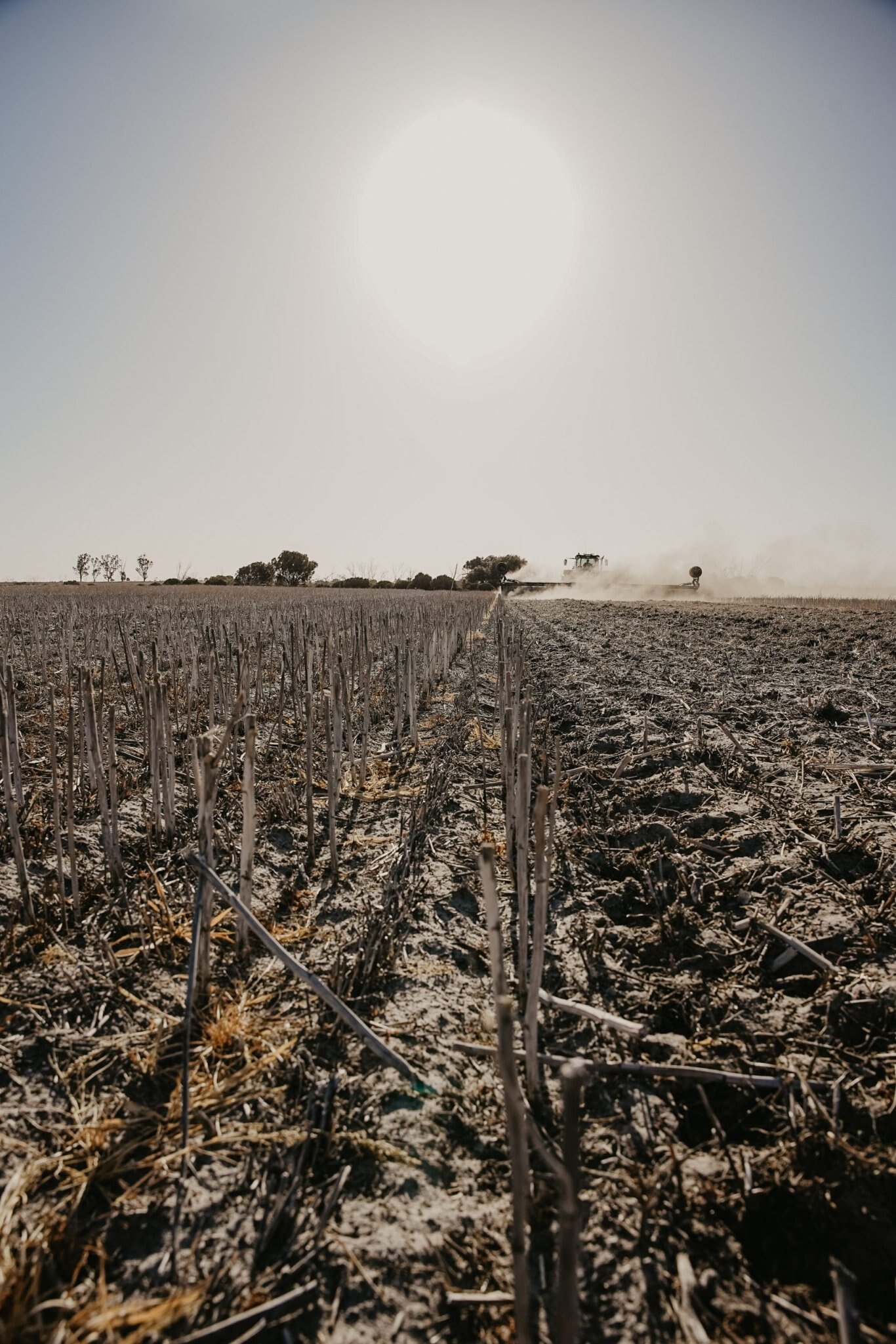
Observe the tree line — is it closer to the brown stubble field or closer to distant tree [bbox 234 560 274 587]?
distant tree [bbox 234 560 274 587]

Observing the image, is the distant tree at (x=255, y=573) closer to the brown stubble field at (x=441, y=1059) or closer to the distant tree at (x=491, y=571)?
the distant tree at (x=491, y=571)

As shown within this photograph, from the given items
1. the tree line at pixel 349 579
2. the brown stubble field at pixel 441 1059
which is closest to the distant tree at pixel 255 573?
the tree line at pixel 349 579

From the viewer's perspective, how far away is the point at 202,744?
2.23 meters

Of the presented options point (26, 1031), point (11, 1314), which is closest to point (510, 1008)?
point (11, 1314)

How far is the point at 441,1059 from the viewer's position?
1979 millimetres

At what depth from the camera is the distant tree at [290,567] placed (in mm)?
64062

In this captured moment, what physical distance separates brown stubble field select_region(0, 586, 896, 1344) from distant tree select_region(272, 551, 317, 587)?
2438 inches

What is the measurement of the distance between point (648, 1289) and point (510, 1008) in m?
0.86

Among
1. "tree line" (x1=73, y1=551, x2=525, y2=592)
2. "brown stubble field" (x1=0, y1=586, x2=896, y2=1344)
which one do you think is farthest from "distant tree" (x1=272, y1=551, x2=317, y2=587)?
"brown stubble field" (x1=0, y1=586, x2=896, y2=1344)

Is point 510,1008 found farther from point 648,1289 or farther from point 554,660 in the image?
point 554,660

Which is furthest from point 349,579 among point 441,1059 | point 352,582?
point 441,1059

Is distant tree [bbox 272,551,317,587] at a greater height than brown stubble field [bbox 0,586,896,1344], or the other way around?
distant tree [bbox 272,551,317,587]

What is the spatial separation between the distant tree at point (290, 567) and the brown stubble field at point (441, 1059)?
61.9 metres

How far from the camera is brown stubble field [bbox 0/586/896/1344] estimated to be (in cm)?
134
